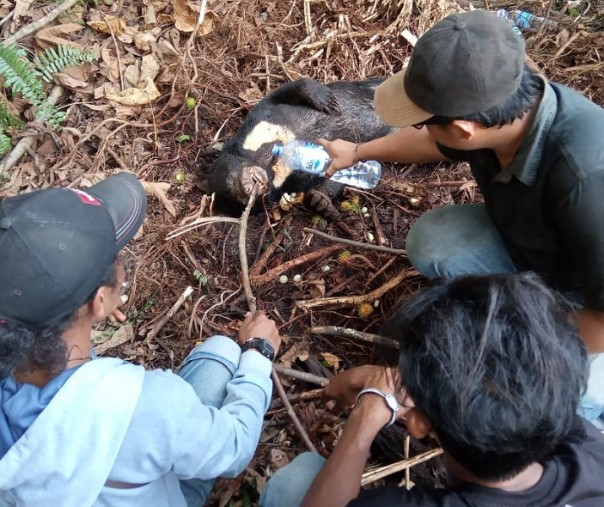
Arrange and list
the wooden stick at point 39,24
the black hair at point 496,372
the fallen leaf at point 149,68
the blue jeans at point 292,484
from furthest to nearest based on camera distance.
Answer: the fallen leaf at point 149,68 < the wooden stick at point 39,24 < the blue jeans at point 292,484 < the black hair at point 496,372

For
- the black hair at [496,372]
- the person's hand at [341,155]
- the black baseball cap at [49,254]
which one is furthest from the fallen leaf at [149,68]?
the black hair at [496,372]

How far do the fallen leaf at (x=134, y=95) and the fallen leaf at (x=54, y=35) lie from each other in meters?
0.42

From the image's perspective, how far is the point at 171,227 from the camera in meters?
3.48

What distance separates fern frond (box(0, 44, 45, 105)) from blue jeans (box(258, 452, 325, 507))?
9.34 ft

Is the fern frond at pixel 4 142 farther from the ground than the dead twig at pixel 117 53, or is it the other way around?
the dead twig at pixel 117 53

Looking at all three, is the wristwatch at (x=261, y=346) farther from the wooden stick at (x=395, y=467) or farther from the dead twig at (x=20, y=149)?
the dead twig at (x=20, y=149)

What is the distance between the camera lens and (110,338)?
309cm

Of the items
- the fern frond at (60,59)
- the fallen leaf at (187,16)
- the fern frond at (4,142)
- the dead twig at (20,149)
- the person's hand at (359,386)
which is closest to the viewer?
the person's hand at (359,386)

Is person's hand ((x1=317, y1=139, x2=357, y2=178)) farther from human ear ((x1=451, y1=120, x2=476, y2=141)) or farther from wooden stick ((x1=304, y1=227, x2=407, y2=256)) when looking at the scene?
human ear ((x1=451, y1=120, x2=476, y2=141))

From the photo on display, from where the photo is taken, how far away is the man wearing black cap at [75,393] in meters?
1.51

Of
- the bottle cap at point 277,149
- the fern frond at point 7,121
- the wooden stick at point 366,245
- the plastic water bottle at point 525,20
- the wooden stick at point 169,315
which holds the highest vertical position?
the plastic water bottle at point 525,20

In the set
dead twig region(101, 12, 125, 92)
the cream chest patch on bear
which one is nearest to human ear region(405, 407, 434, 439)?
the cream chest patch on bear

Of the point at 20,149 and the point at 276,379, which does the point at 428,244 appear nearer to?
the point at 276,379

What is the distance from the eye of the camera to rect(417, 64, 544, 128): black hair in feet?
6.15
